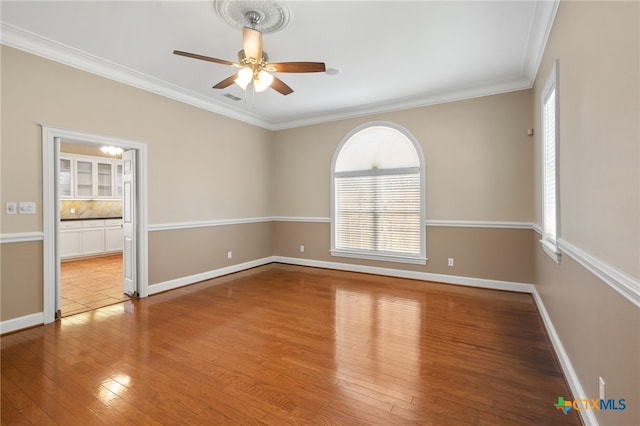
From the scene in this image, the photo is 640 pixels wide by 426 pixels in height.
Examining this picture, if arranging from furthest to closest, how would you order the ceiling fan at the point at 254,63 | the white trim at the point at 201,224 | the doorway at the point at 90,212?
the doorway at the point at 90,212 < the white trim at the point at 201,224 < the ceiling fan at the point at 254,63

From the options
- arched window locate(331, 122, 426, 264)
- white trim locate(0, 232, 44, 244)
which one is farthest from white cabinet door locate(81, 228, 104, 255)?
arched window locate(331, 122, 426, 264)

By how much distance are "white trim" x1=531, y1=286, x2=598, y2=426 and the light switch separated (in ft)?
16.3

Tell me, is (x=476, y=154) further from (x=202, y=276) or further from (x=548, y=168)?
(x=202, y=276)

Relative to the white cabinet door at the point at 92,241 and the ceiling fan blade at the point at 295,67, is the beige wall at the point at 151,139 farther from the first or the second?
the white cabinet door at the point at 92,241

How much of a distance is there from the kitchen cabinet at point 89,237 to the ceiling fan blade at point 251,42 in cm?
635

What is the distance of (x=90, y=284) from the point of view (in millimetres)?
4879

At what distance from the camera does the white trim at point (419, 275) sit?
4336 mm

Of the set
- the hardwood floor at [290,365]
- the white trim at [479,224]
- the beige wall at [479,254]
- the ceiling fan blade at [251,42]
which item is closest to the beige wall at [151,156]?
the hardwood floor at [290,365]

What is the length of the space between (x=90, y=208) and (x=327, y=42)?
7.55 m

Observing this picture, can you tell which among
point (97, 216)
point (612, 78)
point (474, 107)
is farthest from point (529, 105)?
point (97, 216)

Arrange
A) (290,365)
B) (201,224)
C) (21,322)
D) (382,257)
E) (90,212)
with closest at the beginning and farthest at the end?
(290,365), (21,322), (201,224), (382,257), (90,212)

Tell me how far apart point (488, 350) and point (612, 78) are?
7.35 feet

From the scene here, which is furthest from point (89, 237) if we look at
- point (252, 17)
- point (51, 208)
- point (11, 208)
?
point (252, 17)

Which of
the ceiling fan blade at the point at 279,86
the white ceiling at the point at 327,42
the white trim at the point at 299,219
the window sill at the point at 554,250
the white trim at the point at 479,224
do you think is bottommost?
the window sill at the point at 554,250
